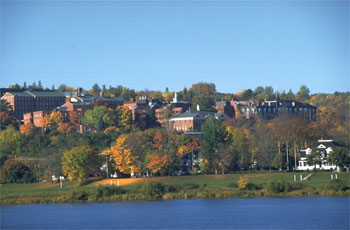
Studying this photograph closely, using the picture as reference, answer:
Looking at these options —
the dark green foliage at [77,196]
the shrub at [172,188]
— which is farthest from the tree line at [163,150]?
the shrub at [172,188]

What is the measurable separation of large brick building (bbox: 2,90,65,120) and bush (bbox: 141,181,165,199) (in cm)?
10213

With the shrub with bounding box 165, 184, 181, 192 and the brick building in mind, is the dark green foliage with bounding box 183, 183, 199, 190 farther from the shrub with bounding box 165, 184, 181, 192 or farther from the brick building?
the brick building

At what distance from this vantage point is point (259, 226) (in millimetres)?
61250

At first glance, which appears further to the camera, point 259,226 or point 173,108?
point 173,108

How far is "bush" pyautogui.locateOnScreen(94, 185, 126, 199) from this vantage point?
83125 mm

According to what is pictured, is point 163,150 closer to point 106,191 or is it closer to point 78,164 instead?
point 78,164

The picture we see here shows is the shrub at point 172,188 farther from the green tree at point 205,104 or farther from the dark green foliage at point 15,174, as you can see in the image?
the green tree at point 205,104

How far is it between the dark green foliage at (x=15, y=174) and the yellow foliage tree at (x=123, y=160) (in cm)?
1005

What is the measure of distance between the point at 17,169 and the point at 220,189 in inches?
1185

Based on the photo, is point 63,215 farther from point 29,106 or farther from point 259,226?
point 29,106

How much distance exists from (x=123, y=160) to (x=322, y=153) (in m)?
25.6

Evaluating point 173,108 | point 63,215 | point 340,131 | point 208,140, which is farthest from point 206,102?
point 63,215

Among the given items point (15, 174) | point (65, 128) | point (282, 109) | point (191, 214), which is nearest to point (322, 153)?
point (15, 174)

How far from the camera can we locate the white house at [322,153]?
101 m
